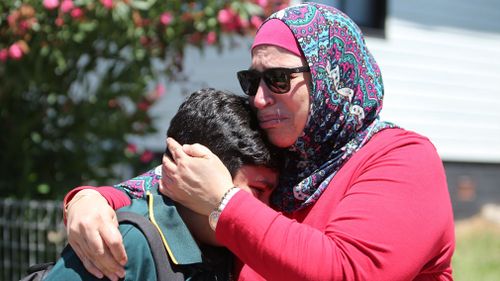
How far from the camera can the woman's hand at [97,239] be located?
2.02m

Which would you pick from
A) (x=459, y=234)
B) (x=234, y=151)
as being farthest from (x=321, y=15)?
(x=459, y=234)

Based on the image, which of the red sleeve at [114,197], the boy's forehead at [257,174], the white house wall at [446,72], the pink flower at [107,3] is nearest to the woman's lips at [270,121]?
the boy's forehead at [257,174]

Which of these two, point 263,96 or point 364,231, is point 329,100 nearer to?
point 263,96

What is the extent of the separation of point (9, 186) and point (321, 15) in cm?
424

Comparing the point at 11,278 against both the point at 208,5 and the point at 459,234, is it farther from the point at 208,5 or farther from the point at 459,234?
the point at 459,234

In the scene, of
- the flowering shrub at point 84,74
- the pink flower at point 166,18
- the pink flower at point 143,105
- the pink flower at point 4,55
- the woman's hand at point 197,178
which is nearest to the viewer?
the woman's hand at point 197,178

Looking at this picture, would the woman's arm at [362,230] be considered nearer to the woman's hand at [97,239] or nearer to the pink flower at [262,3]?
the woman's hand at [97,239]

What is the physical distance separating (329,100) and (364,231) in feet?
1.55

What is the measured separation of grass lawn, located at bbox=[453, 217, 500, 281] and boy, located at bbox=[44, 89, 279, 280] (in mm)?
4669

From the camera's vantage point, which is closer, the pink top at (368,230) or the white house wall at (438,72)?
the pink top at (368,230)

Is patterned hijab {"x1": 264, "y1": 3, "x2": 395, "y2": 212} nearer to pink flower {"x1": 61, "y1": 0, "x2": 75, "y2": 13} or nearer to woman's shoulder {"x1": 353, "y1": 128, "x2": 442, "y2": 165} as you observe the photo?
woman's shoulder {"x1": 353, "y1": 128, "x2": 442, "y2": 165}

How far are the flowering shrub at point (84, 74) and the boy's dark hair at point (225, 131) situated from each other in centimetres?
322

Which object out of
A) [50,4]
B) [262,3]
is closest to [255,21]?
[262,3]

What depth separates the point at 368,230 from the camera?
6.48 feet
